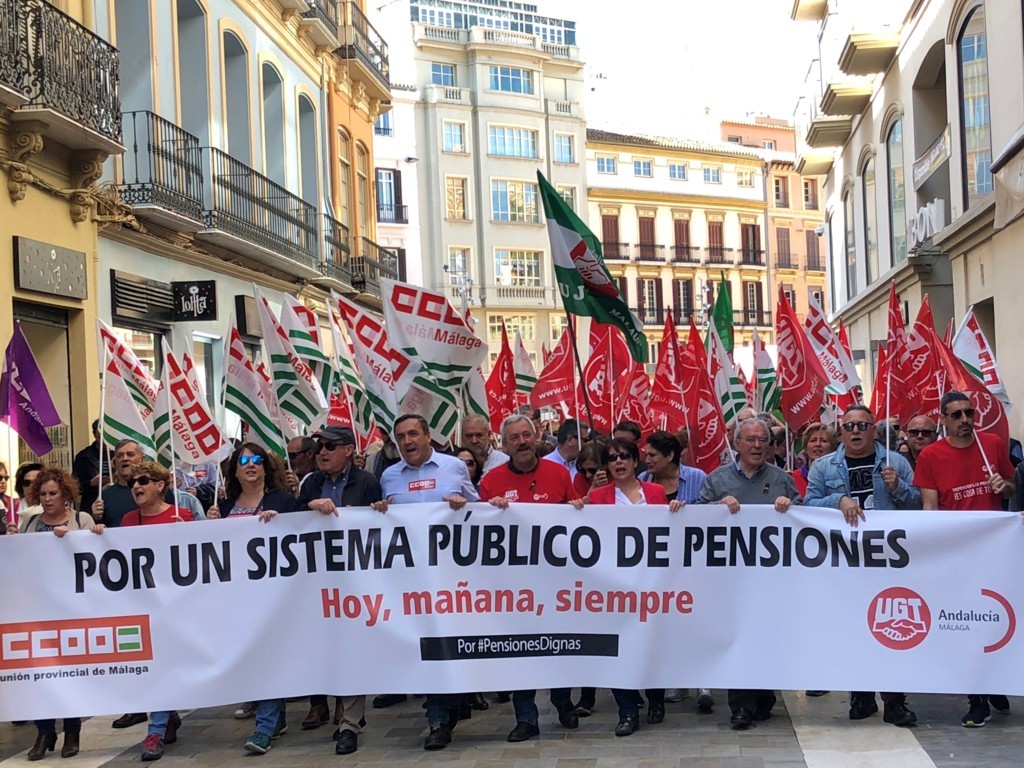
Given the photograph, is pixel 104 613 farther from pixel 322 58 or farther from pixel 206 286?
pixel 322 58

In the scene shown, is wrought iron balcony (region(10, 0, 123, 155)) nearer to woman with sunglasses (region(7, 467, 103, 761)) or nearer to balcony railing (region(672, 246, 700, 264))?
woman with sunglasses (region(7, 467, 103, 761))

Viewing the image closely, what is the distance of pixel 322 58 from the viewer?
1059 inches

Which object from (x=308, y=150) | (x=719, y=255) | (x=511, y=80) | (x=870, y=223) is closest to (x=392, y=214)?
(x=511, y=80)

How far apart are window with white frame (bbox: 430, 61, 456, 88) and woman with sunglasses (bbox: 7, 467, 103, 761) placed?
5621 cm

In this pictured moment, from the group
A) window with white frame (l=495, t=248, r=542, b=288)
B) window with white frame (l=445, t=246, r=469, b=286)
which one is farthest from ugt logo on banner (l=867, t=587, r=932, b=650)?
window with white frame (l=495, t=248, r=542, b=288)

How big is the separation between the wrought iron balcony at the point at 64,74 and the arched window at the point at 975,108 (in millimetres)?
11560

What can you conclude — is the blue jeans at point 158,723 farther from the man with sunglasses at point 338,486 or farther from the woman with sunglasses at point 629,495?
the woman with sunglasses at point 629,495

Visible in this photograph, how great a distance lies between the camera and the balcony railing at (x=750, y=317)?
75062 millimetres

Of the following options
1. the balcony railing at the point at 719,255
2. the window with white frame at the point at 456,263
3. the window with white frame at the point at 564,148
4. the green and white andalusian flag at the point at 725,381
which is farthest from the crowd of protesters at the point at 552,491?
the balcony railing at the point at 719,255

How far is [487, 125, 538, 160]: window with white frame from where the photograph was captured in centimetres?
6319

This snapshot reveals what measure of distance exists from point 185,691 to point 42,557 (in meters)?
1.11

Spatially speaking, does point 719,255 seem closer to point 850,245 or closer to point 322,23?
point 850,245

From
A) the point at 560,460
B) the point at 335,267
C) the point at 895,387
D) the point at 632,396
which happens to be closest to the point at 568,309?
the point at 560,460

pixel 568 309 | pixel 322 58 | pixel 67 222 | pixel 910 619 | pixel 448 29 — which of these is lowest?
pixel 910 619
